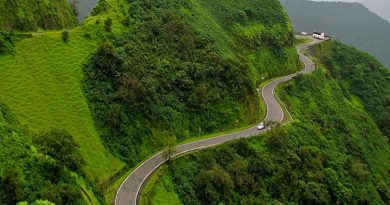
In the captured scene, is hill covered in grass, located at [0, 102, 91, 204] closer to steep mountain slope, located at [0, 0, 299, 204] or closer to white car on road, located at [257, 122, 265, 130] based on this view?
steep mountain slope, located at [0, 0, 299, 204]

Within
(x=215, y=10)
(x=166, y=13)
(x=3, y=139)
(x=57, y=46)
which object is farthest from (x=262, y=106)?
(x=3, y=139)

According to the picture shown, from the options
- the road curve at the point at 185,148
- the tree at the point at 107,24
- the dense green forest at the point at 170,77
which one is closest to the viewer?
the road curve at the point at 185,148

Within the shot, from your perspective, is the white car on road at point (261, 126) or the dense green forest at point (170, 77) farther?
the white car on road at point (261, 126)

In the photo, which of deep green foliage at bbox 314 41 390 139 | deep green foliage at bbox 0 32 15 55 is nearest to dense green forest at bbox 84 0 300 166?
deep green foliage at bbox 0 32 15 55

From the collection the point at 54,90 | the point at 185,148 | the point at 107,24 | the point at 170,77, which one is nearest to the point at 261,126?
the point at 185,148

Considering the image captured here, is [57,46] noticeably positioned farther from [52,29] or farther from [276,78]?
[276,78]

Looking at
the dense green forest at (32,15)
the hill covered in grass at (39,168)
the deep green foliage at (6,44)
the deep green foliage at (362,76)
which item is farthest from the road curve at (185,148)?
the deep green foliage at (362,76)

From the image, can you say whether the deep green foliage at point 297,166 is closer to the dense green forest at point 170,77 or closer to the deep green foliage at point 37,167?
the dense green forest at point 170,77
